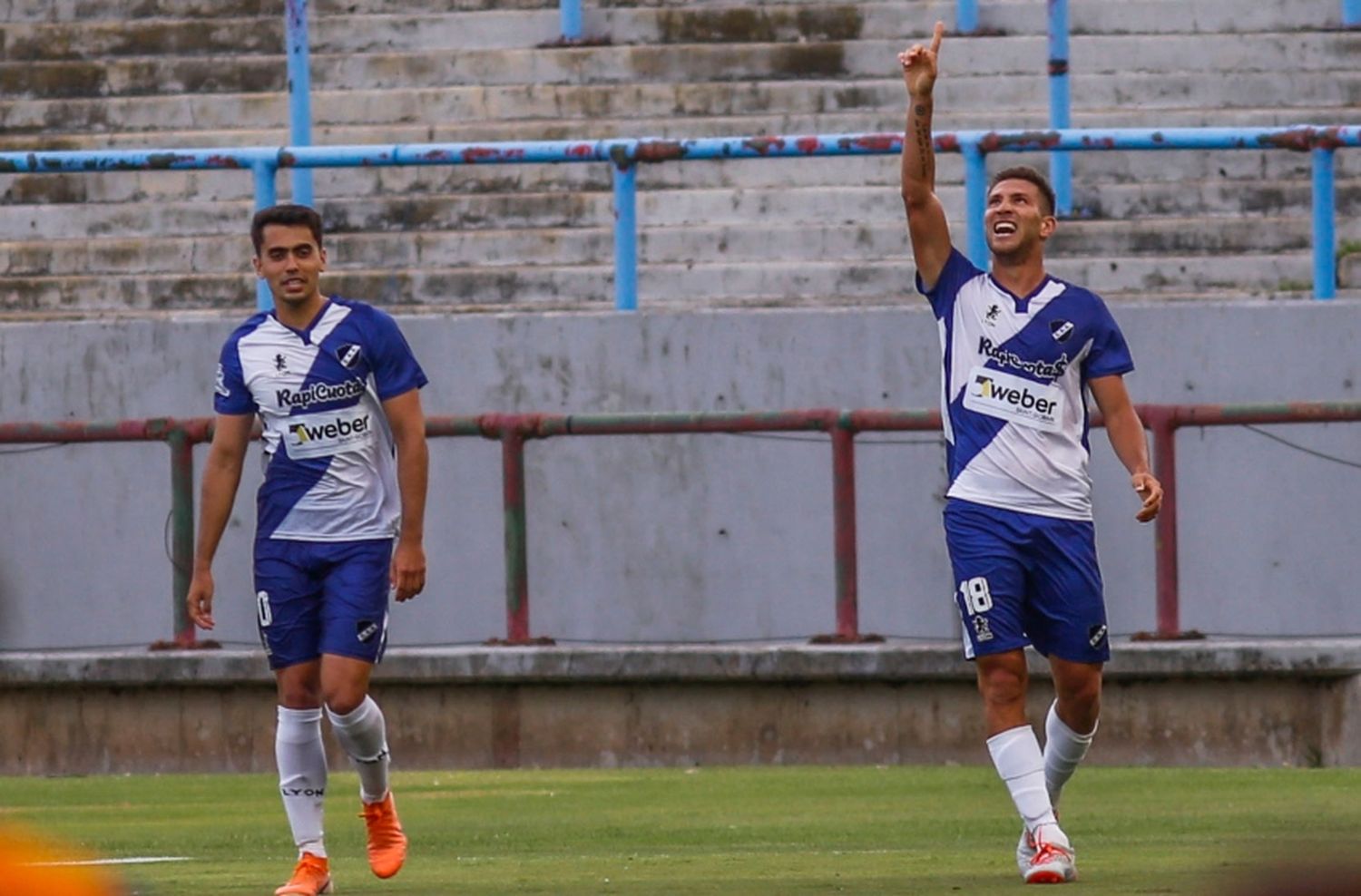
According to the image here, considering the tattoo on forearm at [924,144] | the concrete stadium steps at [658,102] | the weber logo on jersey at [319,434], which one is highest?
the concrete stadium steps at [658,102]

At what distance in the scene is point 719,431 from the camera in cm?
1177

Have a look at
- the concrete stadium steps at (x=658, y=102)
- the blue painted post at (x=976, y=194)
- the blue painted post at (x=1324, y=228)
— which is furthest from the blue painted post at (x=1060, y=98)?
the blue painted post at (x=1324, y=228)

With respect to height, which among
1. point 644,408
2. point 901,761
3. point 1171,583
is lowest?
point 901,761

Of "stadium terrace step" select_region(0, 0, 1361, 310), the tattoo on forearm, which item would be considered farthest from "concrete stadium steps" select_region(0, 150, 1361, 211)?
the tattoo on forearm

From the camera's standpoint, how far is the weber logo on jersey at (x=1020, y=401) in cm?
685

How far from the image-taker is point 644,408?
12055 millimetres

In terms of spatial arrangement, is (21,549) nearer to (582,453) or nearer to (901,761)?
(582,453)

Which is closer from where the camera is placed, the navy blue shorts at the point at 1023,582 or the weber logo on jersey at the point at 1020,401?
the navy blue shorts at the point at 1023,582

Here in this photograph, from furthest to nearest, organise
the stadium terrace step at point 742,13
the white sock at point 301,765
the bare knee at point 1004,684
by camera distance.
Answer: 1. the stadium terrace step at point 742,13
2. the white sock at point 301,765
3. the bare knee at point 1004,684

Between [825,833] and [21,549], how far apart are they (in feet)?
17.0

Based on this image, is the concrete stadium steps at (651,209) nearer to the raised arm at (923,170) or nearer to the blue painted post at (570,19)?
the blue painted post at (570,19)

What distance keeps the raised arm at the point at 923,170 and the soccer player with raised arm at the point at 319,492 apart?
139 centimetres

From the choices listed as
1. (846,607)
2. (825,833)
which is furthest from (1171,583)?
(825,833)

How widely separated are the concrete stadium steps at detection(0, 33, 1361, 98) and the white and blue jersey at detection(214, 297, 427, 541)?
29.5 feet
